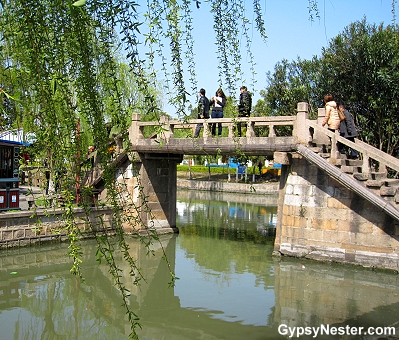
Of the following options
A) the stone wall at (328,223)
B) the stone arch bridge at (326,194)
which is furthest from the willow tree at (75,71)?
the stone wall at (328,223)

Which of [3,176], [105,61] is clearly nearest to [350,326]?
[105,61]

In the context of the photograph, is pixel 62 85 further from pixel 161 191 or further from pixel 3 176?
pixel 161 191

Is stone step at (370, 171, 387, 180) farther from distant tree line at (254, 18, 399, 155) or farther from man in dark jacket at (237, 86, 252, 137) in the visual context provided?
distant tree line at (254, 18, 399, 155)

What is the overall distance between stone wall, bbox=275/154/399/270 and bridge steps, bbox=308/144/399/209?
1.41 feet

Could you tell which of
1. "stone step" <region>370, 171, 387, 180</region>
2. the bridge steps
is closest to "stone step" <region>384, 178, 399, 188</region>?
the bridge steps

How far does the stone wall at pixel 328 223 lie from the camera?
10.9 m

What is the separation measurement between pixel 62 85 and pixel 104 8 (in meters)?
0.52

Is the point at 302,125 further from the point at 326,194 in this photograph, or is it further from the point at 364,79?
the point at 364,79

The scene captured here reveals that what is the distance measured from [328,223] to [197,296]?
390cm

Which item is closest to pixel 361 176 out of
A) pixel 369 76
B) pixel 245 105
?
pixel 245 105

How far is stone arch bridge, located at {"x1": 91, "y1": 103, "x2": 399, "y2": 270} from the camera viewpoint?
10750 mm

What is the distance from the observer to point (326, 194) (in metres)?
11.6

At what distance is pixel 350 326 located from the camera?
7.83m

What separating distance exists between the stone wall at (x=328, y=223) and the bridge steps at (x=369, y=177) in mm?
430
